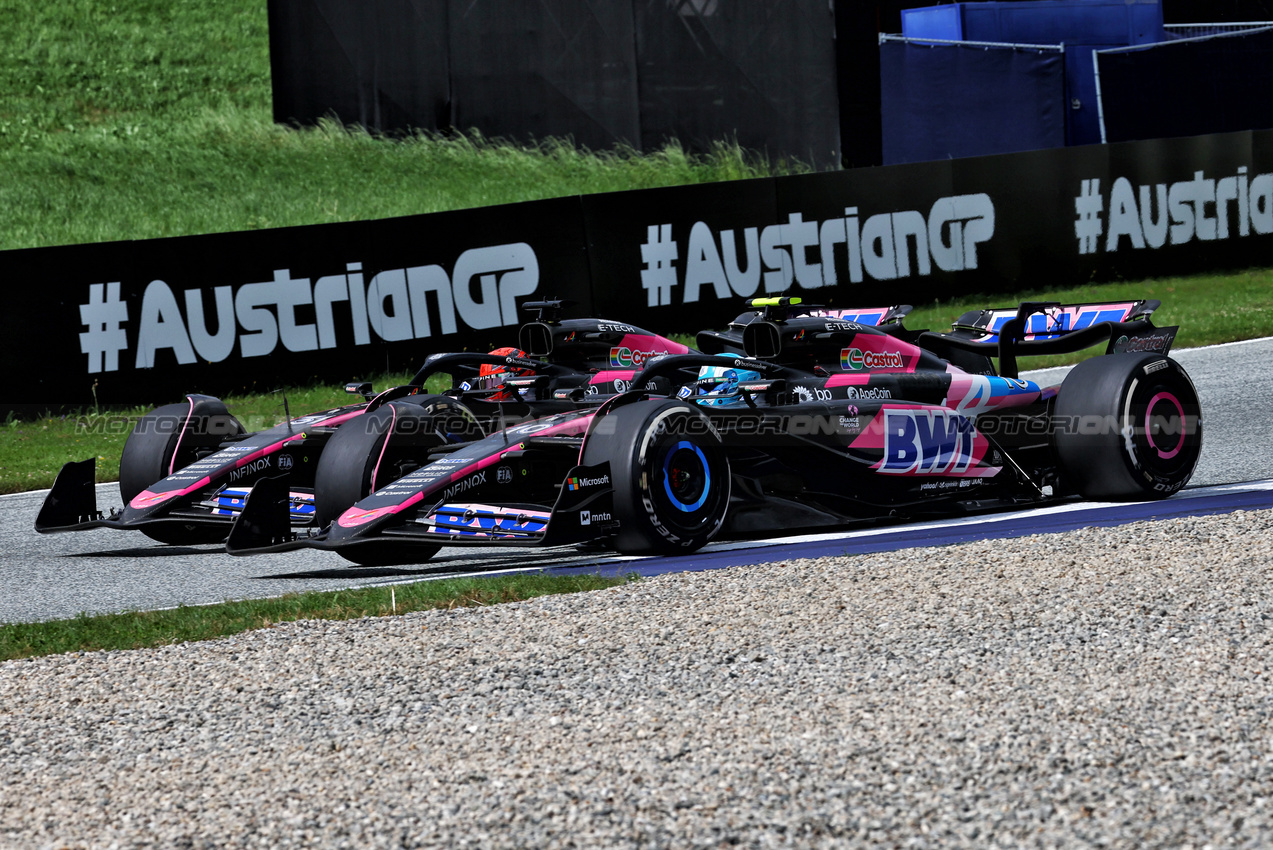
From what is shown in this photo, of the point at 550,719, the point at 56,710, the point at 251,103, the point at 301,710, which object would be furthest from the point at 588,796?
the point at 251,103

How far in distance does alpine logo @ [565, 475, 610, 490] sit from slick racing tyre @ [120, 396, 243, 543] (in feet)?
9.50

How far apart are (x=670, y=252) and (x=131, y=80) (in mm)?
15284

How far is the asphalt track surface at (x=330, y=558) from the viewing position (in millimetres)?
6824

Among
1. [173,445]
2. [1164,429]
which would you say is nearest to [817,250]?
[1164,429]

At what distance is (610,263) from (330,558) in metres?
7.44

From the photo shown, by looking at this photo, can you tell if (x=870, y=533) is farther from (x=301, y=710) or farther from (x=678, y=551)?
(x=301, y=710)

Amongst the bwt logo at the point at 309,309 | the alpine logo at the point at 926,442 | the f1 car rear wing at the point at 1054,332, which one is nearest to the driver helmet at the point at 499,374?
the alpine logo at the point at 926,442

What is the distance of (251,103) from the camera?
85.1 ft

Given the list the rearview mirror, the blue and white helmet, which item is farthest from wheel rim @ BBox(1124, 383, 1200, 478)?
the rearview mirror

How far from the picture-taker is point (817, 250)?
15.8 metres

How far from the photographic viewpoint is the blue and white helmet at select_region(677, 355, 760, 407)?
25.6 feet

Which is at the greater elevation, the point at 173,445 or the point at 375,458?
the point at 173,445

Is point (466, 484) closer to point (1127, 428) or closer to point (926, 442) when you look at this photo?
point (926, 442)

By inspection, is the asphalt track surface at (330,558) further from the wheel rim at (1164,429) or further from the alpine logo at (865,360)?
the alpine logo at (865,360)
